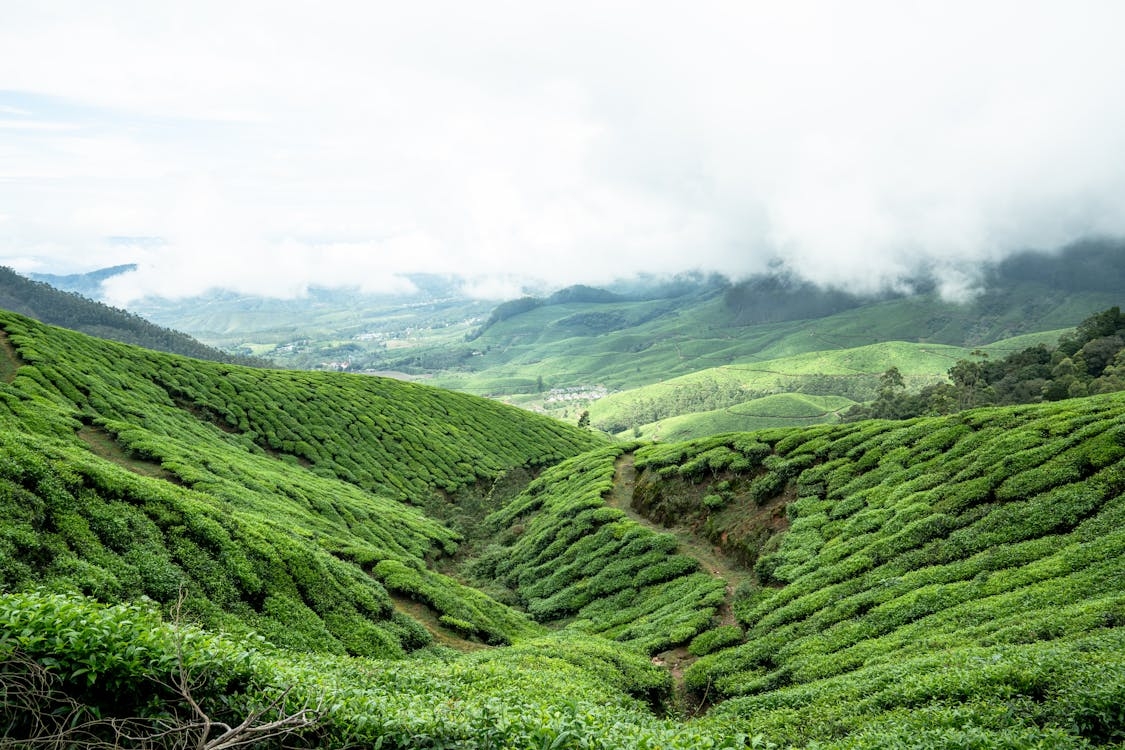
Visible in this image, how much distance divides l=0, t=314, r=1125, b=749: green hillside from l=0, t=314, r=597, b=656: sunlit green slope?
166 millimetres

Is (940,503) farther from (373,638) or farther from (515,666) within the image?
(373,638)

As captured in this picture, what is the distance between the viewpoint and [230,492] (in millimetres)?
32125

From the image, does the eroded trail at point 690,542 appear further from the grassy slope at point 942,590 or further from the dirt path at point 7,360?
the dirt path at point 7,360

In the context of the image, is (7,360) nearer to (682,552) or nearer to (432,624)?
(432,624)

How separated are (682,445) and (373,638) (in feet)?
105

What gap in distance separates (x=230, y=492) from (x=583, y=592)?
21811mm

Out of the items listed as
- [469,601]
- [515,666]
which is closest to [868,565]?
[515,666]

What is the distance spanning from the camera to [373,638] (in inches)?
946

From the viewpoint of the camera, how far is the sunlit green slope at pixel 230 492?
1938cm

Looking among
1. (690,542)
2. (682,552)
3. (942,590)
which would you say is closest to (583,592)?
(682,552)

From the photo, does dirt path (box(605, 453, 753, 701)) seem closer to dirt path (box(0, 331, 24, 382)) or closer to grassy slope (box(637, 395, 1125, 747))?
grassy slope (box(637, 395, 1125, 747))

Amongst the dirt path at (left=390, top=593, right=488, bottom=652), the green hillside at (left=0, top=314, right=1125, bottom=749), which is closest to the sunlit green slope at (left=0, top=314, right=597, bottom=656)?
the green hillside at (left=0, top=314, right=1125, bottom=749)

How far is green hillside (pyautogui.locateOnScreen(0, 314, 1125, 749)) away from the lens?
966 centimetres

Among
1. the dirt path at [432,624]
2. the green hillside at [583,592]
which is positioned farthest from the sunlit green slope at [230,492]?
the dirt path at [432,624]
